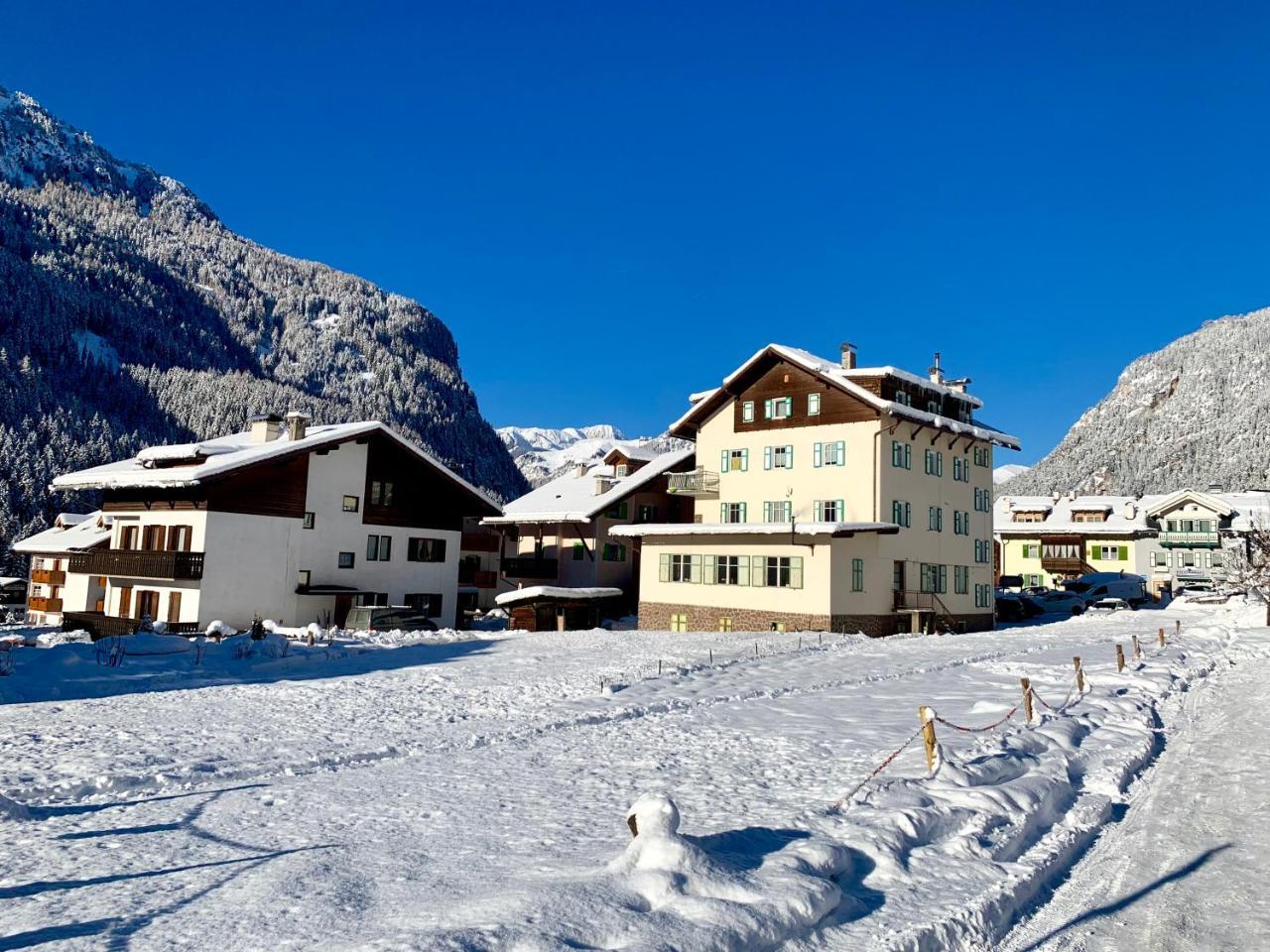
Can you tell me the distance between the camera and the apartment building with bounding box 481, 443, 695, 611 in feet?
176

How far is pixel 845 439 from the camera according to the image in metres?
43.2

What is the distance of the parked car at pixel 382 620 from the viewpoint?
38344 millimetres

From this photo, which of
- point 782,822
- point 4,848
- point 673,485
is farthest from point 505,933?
point 673,485

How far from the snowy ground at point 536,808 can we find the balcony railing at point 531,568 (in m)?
29.4

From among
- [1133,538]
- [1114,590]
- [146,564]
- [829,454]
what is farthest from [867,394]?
[1133,538]

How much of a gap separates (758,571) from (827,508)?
512 cm

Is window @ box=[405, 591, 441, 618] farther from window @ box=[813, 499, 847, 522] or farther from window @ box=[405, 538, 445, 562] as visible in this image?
window @ box=[813, 499, 847, 522]

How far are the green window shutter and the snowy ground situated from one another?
1530cm

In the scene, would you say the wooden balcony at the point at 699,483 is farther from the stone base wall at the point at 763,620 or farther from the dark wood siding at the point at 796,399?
the stone base wall at the point at 763,620

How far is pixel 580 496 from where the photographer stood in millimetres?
57156

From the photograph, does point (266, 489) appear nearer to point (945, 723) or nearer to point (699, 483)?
point (699, 483)

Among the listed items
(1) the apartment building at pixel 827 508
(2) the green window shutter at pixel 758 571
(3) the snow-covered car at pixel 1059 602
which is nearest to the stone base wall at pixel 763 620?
(1) the apartment building at pixel 827 508

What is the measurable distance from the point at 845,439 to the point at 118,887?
38.0 metres

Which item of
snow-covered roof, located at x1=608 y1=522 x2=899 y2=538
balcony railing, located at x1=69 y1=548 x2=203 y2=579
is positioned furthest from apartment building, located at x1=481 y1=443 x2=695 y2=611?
balcony railing, located at x1=69 y1=548 x2=203 y2=579
